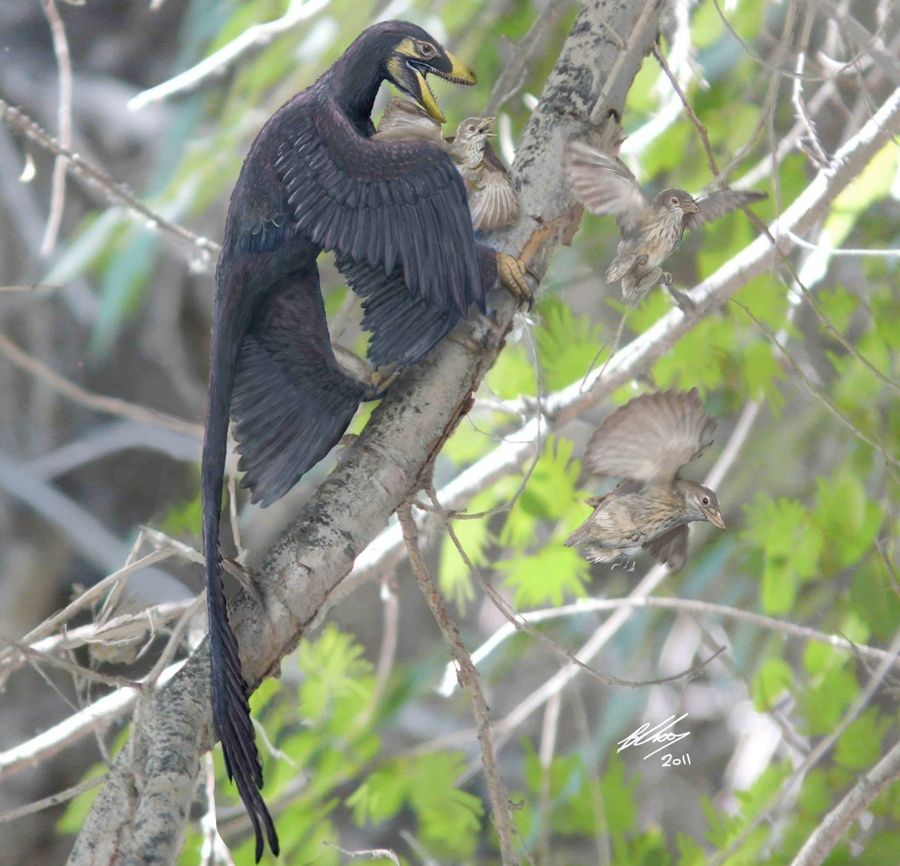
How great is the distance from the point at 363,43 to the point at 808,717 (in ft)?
2.93

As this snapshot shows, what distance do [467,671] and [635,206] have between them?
A: 0.97 feet

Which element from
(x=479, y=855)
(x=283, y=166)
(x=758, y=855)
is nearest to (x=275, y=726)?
(x=479, y=855)

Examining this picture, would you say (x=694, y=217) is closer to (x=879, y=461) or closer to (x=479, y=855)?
(x=879, y=461)

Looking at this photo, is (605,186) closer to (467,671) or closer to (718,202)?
(718,202)

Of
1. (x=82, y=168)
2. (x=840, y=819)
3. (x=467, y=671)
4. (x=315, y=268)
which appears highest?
(x=82, y=168)

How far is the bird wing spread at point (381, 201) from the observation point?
530mm

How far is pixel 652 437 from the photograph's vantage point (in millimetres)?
546

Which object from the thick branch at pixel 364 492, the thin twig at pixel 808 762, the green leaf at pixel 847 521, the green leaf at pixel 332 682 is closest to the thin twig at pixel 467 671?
the thick branch at pixel 364 492

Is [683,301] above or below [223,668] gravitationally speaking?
above

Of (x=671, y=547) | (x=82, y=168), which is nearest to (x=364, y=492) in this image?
(x=671, y=547)

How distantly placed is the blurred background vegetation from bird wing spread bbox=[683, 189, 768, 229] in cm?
31

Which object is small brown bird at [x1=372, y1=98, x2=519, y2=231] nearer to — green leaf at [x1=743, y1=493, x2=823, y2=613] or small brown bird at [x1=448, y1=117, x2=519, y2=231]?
small brown bird at [x1=448, y1=117, x2=519, y2=231]
